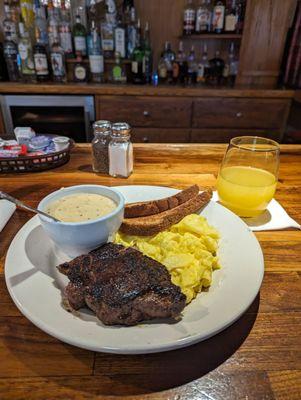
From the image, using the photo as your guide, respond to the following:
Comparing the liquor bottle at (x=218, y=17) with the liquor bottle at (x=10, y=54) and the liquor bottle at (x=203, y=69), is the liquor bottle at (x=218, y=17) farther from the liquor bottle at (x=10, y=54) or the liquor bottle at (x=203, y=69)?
the liquor bottle at (x=10, y=54)

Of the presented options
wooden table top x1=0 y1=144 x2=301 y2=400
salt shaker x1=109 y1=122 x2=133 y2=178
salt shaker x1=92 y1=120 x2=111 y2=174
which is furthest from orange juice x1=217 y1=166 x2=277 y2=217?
salt shaker x1=92 y1=120 x2=111 y2=174

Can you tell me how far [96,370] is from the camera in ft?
1.68

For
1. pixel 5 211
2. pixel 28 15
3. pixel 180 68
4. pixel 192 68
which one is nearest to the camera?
pixel 5 211

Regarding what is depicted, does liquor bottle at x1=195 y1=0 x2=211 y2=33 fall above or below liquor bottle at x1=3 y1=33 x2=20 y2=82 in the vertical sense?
above

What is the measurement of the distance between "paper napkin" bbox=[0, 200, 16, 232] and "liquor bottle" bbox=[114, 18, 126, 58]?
2.56m

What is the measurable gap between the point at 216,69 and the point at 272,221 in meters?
2.66

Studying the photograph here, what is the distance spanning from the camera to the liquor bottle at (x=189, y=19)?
2881 millimetres

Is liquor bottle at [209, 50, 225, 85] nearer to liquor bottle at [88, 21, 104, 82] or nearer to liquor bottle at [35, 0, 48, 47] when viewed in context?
liquor bottle at [88, 21, 104, 82]

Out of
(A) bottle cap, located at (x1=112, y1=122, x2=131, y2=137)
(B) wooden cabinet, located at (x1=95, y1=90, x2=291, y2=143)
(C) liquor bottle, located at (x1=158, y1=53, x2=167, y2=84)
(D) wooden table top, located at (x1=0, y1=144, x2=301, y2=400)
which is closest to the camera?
(D) wooden table top, located at (x1=0, y1=144, x2=301, y2=400)

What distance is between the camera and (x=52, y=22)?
2.85 meters

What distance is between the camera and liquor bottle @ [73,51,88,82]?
2.99m

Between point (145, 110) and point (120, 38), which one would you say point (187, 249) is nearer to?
point (145, 110)

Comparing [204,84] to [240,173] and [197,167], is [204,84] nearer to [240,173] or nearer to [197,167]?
[197,167]

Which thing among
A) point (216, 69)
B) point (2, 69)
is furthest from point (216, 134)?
point (2, 69)
